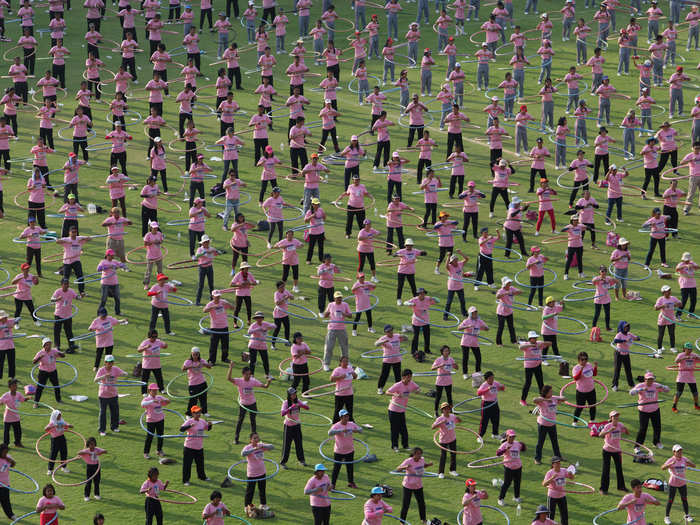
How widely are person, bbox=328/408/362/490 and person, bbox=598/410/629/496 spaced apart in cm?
681

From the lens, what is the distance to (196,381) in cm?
4059

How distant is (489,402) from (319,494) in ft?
21.8

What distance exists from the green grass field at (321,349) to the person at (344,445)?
22.9 inches

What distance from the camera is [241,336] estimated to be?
46188 millimetres

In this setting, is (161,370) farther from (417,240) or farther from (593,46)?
(593,46)

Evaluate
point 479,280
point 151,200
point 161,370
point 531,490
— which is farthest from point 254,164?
point 531,490

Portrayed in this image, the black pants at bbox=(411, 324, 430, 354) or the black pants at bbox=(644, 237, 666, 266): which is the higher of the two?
the black pants at bbox=(644, 237, 666, 266)

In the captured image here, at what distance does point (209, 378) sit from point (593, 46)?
113ft

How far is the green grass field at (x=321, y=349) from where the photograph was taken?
37.9 meters

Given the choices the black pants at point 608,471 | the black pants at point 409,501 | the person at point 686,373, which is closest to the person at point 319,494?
the black pants at point 409,501

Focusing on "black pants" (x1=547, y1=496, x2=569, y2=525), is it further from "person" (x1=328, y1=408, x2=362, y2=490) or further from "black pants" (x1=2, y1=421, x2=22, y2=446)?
"black pants" (x1=2, y1=421, x2=22, y2=446)

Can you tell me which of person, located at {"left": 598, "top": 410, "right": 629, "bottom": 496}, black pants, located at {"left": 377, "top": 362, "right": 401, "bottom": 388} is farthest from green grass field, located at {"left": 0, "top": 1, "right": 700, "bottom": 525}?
black pants, located at {"left": 377, "top": 362, "right": 401, "bottom": 388}

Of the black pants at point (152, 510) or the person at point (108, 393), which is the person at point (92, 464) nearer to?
the black pants at point (152, 510)

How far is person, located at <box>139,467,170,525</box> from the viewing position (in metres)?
35.4
